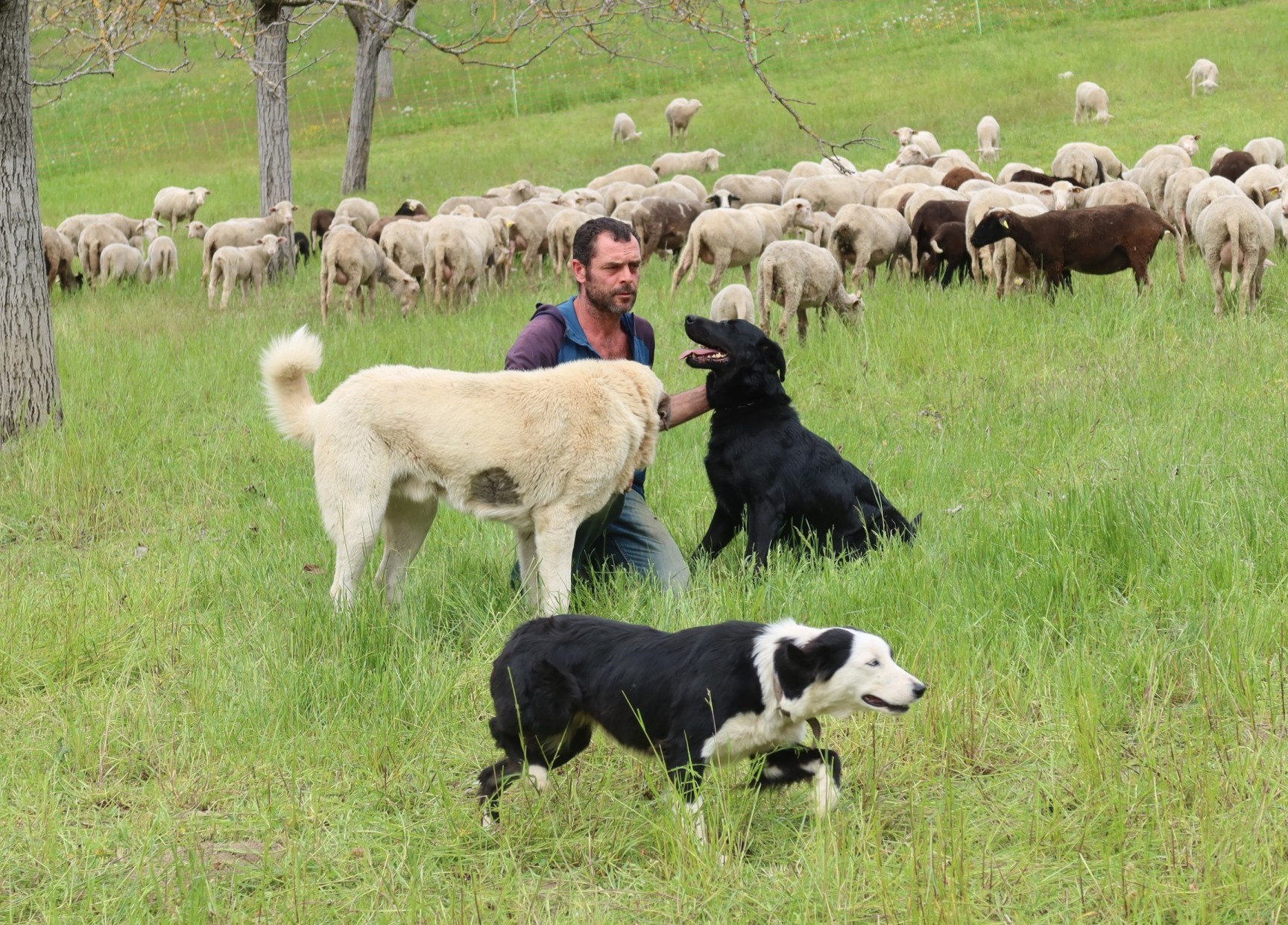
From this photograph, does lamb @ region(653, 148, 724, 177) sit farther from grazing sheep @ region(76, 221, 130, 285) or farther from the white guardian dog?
the white guardian dog

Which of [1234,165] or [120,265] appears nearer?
[1234,165]

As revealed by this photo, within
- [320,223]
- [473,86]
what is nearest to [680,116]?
[473,86]

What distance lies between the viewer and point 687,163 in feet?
87.1

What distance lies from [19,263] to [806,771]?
7725 millimetres

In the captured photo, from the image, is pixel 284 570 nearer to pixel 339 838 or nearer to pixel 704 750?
pixel 339 838

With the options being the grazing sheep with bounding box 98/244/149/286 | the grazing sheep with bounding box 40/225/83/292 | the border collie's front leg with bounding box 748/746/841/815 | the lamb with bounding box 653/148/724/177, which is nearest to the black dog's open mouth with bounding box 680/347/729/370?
the border collie's front leg with bounding box 748/746/841/815

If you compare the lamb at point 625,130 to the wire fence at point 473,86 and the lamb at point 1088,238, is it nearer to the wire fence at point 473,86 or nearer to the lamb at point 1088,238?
the wire fence at point 473,86

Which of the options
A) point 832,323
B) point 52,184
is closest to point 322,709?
point 832,323

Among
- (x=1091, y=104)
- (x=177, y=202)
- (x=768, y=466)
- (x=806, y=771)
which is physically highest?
(x=1091, y=104)

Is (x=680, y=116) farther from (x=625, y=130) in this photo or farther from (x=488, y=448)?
(x=488, y=448)

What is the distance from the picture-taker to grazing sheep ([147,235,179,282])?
18.7 metres

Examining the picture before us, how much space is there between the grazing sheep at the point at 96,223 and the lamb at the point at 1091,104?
59.6 feet

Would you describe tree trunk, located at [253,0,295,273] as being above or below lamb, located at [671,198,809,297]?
above

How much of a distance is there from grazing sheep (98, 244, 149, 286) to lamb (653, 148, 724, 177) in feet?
37.6
